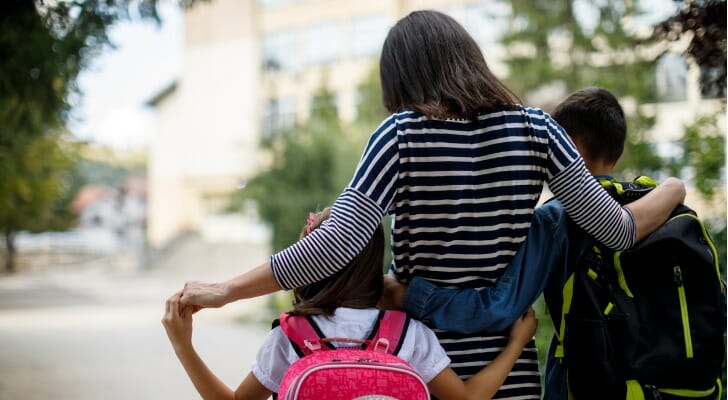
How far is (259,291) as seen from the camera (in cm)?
161

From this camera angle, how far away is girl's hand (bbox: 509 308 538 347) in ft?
5.63

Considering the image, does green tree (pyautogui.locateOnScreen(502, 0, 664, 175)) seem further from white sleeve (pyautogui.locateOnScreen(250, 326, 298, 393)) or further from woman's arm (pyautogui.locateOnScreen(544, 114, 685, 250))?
white sleeve (pyautogui.locateOnScreen(250, 326, 298, 393))

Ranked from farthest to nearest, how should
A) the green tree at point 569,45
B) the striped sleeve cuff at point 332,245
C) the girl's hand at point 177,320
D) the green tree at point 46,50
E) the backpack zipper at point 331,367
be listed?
the green tree at point 569,45 → the green tree at point 46,50 → the girl's hand at point 177,320 → the striped sleeve cuff at point 332,245 → the backpack zipper at point 331,367

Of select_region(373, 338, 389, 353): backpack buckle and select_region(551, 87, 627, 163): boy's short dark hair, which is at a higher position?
select_region(551, 87, 627, 163): boy's short dark hair

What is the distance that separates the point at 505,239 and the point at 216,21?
3744cm

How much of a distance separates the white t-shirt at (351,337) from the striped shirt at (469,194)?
7cm

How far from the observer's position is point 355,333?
1627 millimetres

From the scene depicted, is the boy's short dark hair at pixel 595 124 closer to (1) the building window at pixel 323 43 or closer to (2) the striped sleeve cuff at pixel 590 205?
(2) the striped sleeve cuff at pixel 590 205

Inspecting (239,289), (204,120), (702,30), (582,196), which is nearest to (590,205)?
(582,196)

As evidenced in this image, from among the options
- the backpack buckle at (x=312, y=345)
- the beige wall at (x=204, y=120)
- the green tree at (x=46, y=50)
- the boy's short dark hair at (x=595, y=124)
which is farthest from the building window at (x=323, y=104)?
the backpack buckle at (x=312, y=345)

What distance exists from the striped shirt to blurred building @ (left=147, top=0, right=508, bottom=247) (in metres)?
29.9

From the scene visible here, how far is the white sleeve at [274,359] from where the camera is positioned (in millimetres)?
1659

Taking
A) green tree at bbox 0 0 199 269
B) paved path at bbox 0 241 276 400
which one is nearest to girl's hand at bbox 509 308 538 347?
green tree at bbox 0 0 199 269

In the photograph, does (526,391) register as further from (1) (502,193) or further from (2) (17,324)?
(2) (17,324)
